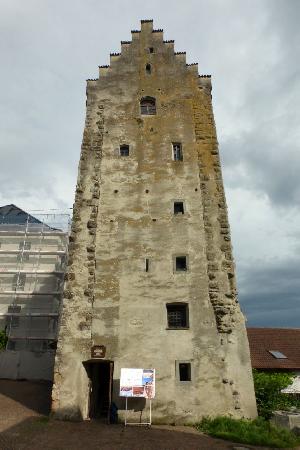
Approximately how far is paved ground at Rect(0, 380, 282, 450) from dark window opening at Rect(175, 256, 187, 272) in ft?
22.0

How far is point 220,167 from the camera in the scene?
785 inches

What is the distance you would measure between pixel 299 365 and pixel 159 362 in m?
14.3

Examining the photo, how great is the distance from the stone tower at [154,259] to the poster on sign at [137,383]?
656 mm

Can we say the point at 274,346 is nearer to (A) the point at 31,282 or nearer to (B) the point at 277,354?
(B) the point at 277,354

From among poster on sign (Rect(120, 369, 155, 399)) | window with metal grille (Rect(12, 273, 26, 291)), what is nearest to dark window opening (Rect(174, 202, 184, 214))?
poster on sign (Rect(120, 369, 155, 399))

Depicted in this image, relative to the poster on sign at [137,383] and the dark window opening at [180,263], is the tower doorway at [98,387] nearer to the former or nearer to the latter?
the poster on sign at [137,383]

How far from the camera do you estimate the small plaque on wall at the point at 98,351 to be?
1568cm

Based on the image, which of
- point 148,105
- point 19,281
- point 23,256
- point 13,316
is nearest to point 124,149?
point 148,105

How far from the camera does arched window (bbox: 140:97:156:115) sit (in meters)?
22.0

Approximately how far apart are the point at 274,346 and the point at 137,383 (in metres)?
17.3

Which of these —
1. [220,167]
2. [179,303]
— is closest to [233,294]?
[179,303]

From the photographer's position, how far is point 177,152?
20.6 meters

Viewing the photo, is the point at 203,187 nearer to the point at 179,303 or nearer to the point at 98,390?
the point at 179,303

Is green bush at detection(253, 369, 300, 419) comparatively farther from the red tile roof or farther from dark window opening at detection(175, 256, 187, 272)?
dark window opening at detection(175, 256, 187, 272)
